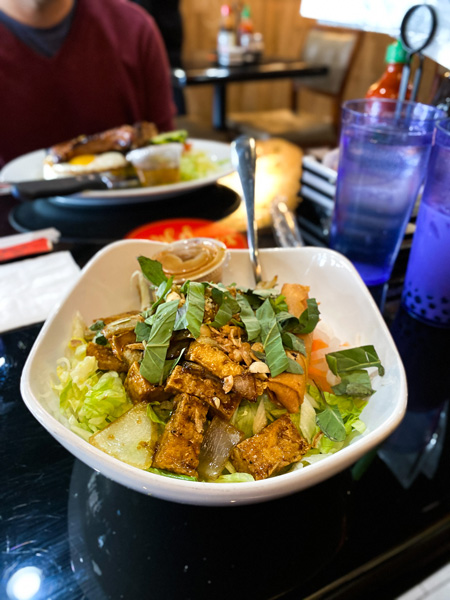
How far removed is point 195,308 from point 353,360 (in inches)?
11.5

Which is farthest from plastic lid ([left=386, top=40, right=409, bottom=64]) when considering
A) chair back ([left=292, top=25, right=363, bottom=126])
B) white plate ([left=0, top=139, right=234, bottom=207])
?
chair back ([left=292, top=25, right=363, bottom=126])

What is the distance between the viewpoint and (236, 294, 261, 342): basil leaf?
755 millimetres

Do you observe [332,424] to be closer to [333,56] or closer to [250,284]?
[250,284]

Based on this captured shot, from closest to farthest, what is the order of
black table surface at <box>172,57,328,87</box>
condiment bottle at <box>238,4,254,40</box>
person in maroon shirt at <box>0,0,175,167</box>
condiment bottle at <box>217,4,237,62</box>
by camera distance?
person in maroon shirt at <box>0,0,175,167</box>
black table surface at <box>172,57,328,87</box>
condiment bottle at <box>217,4,237,62</box>
condiment bottle at <box>238,4,254,40</box>

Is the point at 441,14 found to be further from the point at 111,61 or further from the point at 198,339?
the point at 111,61

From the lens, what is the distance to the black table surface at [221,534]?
59 cm

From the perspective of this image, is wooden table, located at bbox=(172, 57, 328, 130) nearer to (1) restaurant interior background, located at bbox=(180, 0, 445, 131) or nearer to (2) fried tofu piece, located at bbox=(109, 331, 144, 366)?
(1) restaurant interior background, located at bbox=(180, 0, 445, 131)

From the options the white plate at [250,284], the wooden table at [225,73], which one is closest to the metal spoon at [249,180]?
the white plate at [250,284]

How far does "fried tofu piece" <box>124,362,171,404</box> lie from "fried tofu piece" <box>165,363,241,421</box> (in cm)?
2

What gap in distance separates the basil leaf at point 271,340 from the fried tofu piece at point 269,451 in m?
0.09

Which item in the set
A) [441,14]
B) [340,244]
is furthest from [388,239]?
[441,14]

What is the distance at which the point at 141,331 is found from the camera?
29.5 inches

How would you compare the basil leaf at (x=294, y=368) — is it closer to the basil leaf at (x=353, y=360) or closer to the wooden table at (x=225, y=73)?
the basil leaf at (x=353, y=360)

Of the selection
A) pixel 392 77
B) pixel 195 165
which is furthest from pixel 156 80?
pixel 392 77
